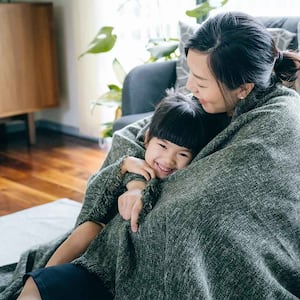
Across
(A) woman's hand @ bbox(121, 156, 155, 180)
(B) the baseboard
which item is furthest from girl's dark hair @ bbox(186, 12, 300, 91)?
(B) the baseboard

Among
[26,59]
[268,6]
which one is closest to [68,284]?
[268,6]

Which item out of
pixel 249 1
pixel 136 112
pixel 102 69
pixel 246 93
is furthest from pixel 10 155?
pixel 246 93

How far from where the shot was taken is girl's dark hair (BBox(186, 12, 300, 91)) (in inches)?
50.0

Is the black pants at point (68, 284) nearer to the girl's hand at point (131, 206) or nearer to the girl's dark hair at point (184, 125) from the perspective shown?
the girl's hand at point (131, 206)

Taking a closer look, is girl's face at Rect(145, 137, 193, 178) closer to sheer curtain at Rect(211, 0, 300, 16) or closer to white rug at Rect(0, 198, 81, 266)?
white rug at Rect(0, 198, 81, 266)

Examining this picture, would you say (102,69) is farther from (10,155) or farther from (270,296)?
(270,296)

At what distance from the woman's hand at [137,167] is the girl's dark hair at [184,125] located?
0.26 ft

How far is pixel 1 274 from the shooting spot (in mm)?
1736

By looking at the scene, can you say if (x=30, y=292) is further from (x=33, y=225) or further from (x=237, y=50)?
(x=33, y=225)

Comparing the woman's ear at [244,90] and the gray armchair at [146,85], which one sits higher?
the woman's ear at [244,90]

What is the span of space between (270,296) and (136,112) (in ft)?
4.82

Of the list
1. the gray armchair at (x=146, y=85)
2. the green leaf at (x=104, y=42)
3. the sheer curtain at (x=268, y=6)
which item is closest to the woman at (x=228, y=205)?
the gray armchair at (x=146, y=85)

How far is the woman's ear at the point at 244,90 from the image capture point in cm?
130

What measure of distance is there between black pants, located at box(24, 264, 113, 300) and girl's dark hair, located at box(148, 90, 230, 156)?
1.25ft
